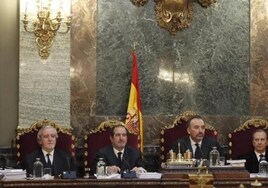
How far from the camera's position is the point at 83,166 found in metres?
9.20

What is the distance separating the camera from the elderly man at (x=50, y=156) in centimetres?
827

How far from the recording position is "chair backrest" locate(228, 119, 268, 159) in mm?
9359

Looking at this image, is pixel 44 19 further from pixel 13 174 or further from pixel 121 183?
pixel 121 183

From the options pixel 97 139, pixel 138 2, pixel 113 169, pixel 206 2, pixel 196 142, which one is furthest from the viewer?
pixel 206 2

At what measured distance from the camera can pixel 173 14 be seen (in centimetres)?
966

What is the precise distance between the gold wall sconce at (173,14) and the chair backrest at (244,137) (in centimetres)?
151

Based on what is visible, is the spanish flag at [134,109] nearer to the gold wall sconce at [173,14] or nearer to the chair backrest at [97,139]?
the chair backrest at [97,139]

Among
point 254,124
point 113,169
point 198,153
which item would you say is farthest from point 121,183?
point 254,124

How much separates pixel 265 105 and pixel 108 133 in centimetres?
214

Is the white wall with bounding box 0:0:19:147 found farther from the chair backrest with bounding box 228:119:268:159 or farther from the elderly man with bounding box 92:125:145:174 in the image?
the chair backrest with bounding box 228:119:268:159

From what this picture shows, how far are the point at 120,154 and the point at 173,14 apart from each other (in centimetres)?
221

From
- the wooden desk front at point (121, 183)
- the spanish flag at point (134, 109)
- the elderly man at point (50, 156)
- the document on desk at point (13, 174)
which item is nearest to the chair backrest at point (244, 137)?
the spanish flag at point (134, 109)

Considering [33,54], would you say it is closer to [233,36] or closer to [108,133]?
[108,133]

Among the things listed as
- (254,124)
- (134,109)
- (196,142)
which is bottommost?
(196,142)
